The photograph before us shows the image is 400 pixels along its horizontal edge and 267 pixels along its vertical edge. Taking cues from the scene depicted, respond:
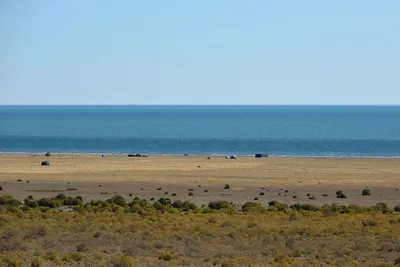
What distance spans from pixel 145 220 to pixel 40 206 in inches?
474

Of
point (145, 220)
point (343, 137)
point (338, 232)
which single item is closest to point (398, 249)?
point (338, 232)

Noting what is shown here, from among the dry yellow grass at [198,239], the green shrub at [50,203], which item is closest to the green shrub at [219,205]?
the dry yellow grass at [198,239]

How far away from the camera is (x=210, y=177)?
267 ft

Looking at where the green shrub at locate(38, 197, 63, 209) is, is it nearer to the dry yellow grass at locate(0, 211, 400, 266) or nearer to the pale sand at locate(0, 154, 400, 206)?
the pale sand at locate(0, 154, 400, 206)

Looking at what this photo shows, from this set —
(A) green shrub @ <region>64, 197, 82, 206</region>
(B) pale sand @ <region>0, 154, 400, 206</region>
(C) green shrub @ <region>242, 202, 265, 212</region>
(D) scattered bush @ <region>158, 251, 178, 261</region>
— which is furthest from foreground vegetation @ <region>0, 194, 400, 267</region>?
(B) pale sand @ <region>0, 154, 400, 206</region>

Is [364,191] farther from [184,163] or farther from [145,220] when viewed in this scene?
[184,163]

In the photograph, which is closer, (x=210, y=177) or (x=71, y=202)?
(x=71, y=202)

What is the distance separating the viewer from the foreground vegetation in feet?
93.6

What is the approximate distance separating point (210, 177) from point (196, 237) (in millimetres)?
47734

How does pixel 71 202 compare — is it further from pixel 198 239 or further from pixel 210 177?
pixel 210 177

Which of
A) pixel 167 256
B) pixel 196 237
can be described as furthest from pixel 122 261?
pixel 196 237

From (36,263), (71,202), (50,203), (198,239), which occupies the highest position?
(36,263)

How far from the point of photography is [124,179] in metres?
77.9

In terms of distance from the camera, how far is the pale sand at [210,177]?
6178 centimetres
